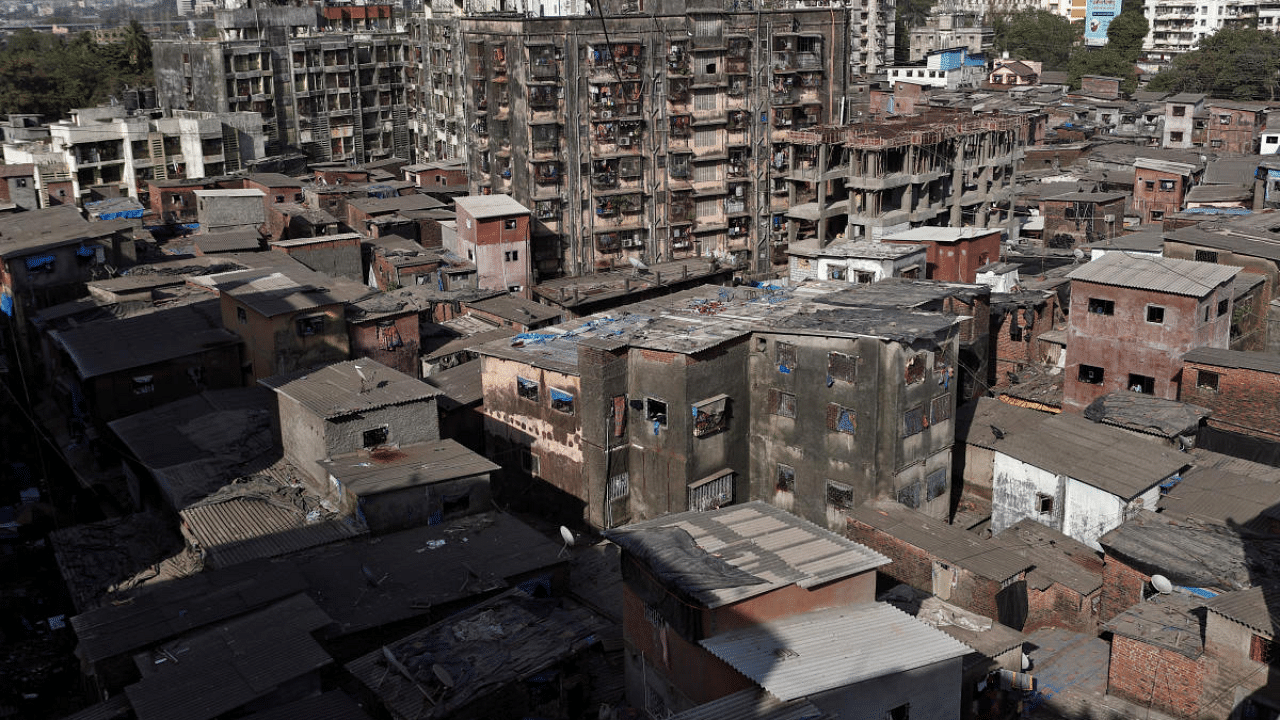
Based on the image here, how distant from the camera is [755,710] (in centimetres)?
2078

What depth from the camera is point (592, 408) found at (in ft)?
116

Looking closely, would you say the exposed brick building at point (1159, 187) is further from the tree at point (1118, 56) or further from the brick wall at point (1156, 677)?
the tree at point (1118, 56)

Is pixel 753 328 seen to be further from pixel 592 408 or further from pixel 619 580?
pixel 619 580

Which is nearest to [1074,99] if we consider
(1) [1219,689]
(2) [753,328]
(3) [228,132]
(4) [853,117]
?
(4) [853,117]

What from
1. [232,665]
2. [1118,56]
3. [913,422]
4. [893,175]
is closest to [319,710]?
[232,665]

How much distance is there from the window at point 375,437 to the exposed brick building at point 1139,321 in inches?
907

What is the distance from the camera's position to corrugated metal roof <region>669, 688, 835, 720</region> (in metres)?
20.4

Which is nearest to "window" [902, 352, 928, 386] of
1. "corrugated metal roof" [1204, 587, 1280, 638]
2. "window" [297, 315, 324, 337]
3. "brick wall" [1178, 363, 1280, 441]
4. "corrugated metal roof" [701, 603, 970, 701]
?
"corrugated metal roof" [1204, 587, 1280, 638]

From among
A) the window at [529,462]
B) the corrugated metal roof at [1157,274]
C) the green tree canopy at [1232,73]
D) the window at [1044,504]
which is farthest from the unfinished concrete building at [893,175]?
the green tree canopy at [1232,73]

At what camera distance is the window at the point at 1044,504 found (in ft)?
111

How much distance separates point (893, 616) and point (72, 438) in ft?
104

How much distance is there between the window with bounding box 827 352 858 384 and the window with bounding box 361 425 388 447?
13.0m

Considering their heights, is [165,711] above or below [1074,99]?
below

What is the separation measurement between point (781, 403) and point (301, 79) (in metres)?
65.6
